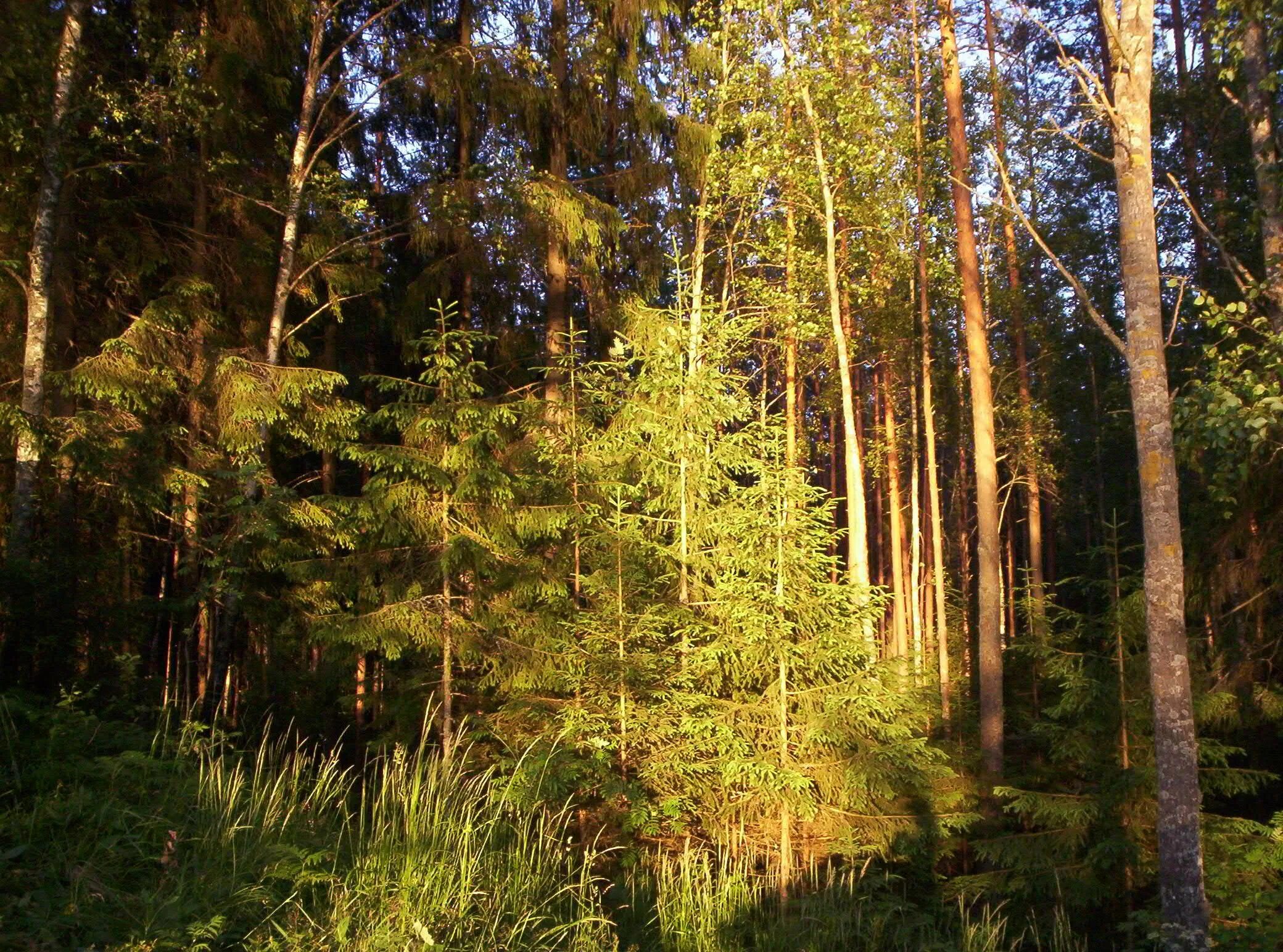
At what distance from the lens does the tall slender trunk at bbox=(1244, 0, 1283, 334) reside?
8719mm

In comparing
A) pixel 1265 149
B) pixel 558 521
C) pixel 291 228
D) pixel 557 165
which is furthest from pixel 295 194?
pixel 1265 149

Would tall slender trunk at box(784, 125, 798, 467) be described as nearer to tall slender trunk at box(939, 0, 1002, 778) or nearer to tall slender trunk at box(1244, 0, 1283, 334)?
tall slender trunk at box(939, 0, 1002, 778)

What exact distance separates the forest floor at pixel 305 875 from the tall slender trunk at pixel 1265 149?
7.02 m

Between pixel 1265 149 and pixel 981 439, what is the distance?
15.6 ft

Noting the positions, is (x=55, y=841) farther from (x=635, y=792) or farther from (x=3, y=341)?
(x=3, y=341)

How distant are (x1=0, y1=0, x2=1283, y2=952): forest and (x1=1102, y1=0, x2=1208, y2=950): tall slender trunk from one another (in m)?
0.04

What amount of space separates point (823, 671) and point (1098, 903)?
470cm

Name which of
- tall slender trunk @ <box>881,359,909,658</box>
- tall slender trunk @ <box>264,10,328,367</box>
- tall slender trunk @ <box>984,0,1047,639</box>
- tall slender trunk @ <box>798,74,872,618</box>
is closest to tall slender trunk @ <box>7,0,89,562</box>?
tall slender trunk @ <box>264,10,328,367</box>

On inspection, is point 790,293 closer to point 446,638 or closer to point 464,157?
point 464,157

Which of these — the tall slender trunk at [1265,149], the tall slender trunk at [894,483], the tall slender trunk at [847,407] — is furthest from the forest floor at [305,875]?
the tall slender trunk at [894,483]

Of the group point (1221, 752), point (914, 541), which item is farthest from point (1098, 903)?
point (914, 541)

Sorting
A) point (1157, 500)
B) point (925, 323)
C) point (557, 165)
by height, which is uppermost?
point (557, 165)

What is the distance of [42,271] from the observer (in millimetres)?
9422

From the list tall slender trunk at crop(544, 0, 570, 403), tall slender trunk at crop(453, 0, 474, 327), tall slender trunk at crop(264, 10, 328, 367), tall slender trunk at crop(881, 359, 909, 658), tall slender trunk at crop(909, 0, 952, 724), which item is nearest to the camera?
tall slender trunk at crop(264, 10, 328, 367)
